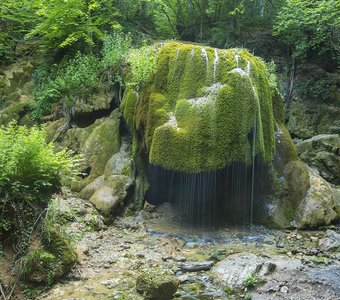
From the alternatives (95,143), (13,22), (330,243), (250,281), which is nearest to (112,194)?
(95,143)

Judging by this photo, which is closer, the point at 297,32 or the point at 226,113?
the point at 226,113

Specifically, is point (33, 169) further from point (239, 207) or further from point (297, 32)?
point (297, 32)

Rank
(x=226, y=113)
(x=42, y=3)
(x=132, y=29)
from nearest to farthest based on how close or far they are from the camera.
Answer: (x=226, y=113) → (x=42, y=3) → (x=132, y=29)

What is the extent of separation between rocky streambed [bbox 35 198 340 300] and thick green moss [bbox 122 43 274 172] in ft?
5.62

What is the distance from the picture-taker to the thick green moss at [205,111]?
319 inches

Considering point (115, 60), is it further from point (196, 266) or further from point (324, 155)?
point (324, 155)

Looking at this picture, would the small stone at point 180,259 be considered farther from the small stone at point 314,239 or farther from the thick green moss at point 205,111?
the small stone at point 314,239

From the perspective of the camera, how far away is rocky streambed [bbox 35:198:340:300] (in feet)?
16.9

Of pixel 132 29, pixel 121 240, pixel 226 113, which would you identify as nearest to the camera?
pixel 121 240

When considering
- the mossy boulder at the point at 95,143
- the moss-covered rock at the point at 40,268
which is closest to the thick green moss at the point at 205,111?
the mossy boulder at the point at 95,143

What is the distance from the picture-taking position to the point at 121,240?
7.50m

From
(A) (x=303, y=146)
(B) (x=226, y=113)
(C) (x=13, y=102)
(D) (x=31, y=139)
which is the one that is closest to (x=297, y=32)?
(A) (x=303, y=146)

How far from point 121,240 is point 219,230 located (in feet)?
8.48

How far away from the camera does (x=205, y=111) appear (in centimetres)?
819
